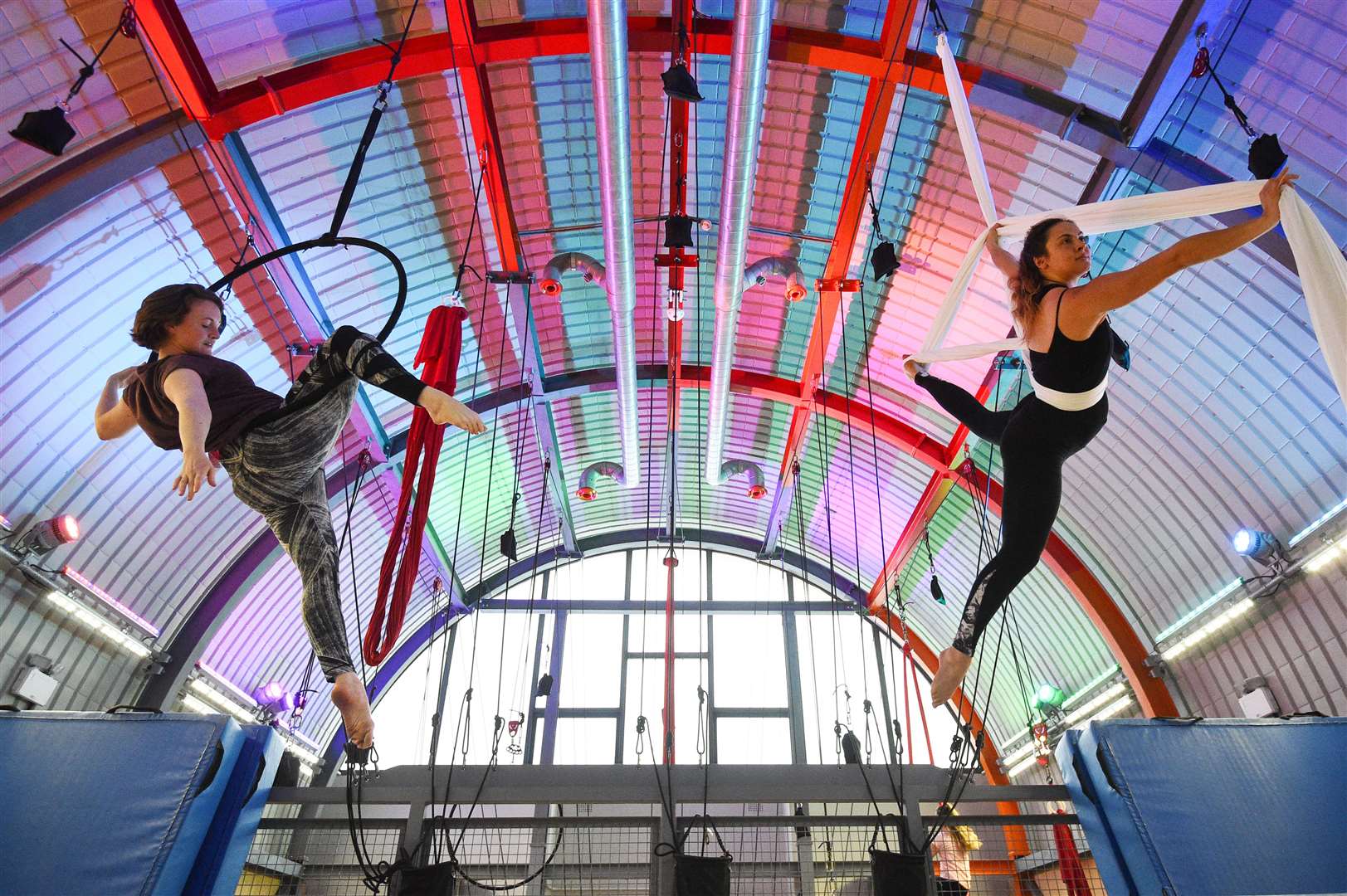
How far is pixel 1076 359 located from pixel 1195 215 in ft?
3.81

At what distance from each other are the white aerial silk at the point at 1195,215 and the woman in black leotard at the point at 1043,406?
6cm

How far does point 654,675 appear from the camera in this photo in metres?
14.6

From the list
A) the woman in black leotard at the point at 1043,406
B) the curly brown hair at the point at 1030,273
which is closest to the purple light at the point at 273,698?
the woman in black leotard at the point at 1043,406

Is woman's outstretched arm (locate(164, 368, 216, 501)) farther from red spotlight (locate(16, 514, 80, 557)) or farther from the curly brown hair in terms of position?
red spotlight (locate(16, 514, 80, 557))

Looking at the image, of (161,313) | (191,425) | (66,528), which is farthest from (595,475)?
(191,425)

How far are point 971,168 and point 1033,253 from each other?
1021mm

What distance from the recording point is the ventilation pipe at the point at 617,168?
5.84m

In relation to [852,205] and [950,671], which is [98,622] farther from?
[852,205]

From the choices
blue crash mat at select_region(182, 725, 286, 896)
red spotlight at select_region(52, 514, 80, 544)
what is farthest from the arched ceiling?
blue crash mat at select_region(182, 725, 286, 896)

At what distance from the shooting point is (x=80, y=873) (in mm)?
3385

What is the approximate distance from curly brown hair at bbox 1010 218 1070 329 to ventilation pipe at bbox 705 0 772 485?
361 cm

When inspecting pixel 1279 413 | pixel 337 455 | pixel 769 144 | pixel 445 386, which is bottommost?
pixel 445 386

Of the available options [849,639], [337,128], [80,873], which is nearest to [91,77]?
[337,128]

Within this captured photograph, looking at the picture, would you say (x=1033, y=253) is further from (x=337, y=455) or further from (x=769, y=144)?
(x=337, y=455)
